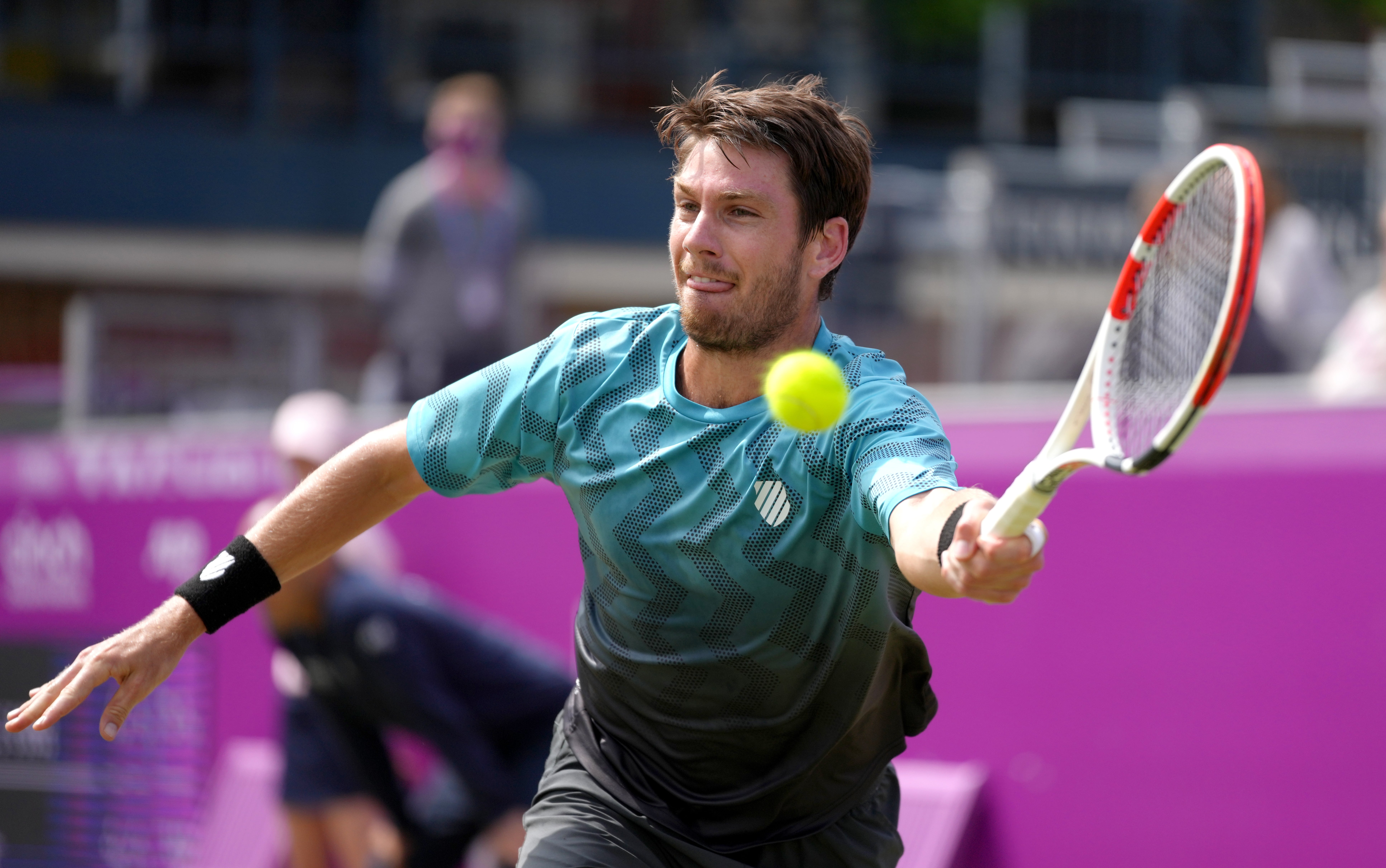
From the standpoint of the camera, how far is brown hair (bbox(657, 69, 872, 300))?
317cm

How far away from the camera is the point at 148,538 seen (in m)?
7.44

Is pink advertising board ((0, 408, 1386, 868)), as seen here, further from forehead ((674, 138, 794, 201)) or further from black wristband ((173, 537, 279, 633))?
black wristband ((173, 537, 279, 633))

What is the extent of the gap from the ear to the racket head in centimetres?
62

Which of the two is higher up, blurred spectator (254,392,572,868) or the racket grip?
the racket grip

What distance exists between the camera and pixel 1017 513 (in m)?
2.41

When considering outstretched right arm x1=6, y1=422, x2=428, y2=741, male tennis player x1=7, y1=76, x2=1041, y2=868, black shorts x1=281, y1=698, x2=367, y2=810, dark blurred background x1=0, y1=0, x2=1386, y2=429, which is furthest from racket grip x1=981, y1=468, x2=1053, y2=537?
dark blurred background x1=0, y1=0, x2=1386, y2=429

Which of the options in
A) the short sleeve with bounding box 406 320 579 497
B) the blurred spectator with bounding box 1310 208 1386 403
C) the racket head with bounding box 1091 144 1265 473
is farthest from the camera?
the blurred spectator with bounding box 1310 208 1386 403

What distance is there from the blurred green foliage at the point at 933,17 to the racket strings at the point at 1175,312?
15.2 meters

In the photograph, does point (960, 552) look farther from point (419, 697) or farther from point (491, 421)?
point (419, 697)

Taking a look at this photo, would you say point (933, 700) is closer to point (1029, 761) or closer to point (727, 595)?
point (727, 595)

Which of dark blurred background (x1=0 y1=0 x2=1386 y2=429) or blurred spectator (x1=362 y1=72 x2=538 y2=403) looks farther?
dark blurred background (x1=0 y1=0 x2=1386 y2=429)

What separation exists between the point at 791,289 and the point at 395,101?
50.1ft

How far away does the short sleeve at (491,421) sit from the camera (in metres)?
3.38

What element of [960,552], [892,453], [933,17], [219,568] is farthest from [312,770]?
[933,17]
